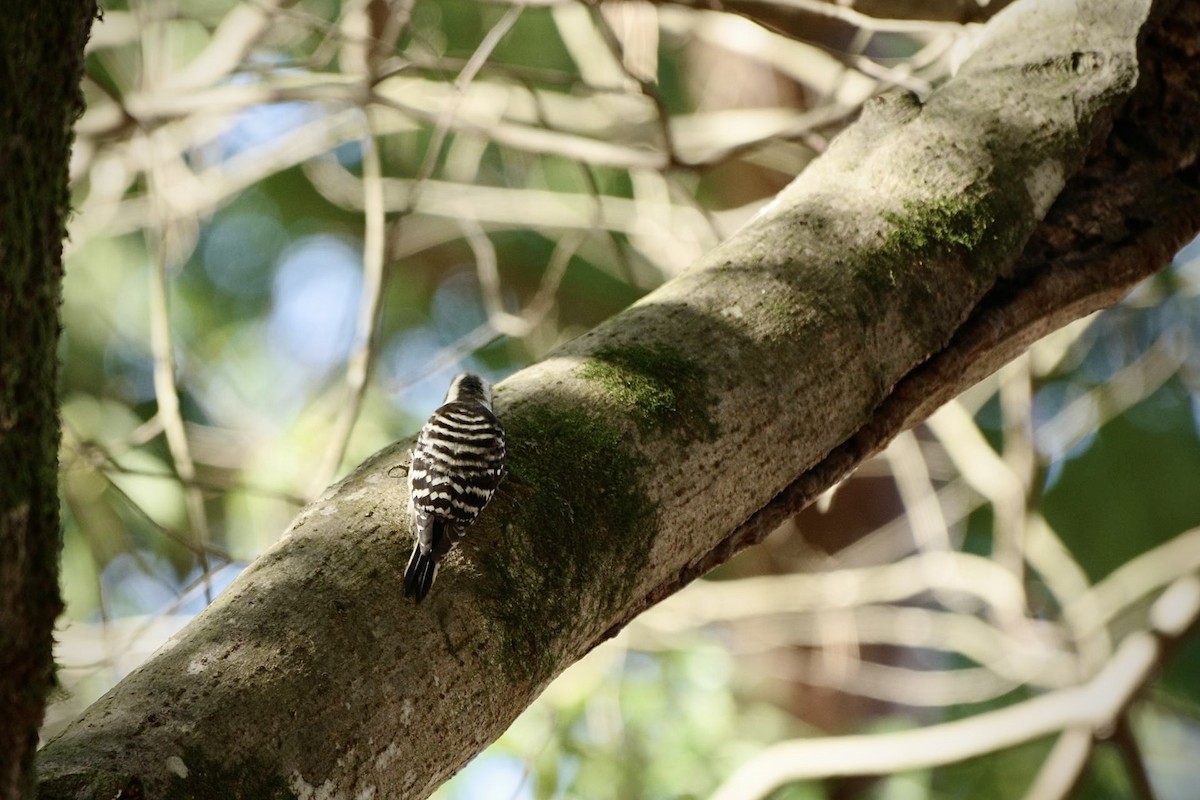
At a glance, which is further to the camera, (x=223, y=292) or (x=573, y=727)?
(x=223, y=292)

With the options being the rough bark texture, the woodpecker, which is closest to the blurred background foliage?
the woodpecker

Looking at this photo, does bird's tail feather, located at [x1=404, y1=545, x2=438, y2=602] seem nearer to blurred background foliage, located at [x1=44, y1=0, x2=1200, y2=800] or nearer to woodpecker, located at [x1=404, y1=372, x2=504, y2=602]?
woodpecker, located at [x1=404, y1=372, x2=504, y2=602]

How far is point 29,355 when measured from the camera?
101 centimetres

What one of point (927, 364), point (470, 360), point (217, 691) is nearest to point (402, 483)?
point (217, 691)

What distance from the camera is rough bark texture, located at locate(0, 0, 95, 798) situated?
99 cm

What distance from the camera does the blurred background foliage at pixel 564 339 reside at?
325cm

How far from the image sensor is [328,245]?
871 cm

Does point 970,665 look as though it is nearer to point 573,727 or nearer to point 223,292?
point 573,727

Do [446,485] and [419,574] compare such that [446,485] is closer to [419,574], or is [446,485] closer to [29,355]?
[419,574]

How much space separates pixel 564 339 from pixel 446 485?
13.5 ft

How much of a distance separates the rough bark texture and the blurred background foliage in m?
1.32

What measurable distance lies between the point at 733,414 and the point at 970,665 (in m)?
8.10

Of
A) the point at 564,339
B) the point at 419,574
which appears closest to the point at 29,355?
the point at 419,574

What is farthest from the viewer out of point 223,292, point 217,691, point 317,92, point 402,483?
point 223,292
